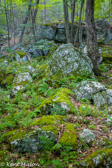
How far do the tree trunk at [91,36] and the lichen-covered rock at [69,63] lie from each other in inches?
17.3

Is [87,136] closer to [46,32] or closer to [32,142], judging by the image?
[32,142]

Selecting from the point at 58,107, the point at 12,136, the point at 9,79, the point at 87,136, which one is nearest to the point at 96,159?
the point at 87,136

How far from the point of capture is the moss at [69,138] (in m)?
2.59

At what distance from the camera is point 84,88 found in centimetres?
496

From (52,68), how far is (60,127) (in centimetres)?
443

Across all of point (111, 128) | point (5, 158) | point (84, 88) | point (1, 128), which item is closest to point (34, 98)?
point (1, 128)

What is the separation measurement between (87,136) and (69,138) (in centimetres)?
49

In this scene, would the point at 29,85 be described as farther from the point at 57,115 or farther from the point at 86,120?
the point at 86,120

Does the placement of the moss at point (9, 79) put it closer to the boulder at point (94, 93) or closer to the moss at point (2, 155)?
the boulder at point (94, 93)

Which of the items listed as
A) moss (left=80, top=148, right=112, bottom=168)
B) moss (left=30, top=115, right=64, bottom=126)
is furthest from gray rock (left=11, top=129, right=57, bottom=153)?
moss (left=80, top=148, right=112, bottom=168)

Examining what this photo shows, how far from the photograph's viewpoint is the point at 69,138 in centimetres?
272

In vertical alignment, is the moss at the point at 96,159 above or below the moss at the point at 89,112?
below

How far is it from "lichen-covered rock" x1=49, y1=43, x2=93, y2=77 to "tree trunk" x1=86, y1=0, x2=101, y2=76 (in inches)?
17.3

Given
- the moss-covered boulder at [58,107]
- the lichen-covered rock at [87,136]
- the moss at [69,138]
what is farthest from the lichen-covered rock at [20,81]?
the lichen-covered rock at [87,136]
